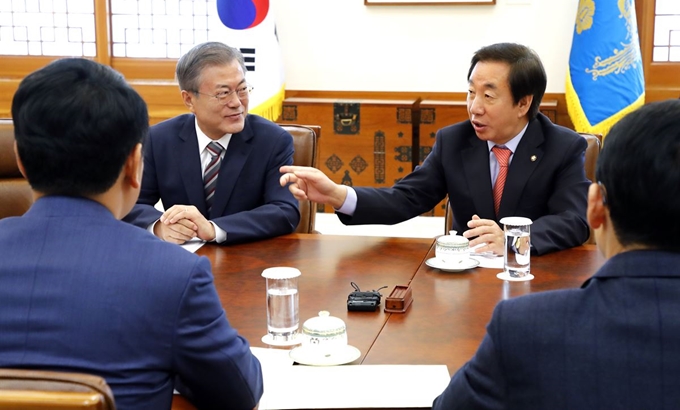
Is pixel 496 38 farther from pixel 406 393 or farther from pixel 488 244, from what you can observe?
pixel 406 393

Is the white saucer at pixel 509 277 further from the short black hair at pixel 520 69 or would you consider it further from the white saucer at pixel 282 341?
the short black hair at pixel 520 69

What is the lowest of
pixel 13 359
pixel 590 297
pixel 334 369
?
pixel 334 369

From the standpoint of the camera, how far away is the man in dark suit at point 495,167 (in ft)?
10.3

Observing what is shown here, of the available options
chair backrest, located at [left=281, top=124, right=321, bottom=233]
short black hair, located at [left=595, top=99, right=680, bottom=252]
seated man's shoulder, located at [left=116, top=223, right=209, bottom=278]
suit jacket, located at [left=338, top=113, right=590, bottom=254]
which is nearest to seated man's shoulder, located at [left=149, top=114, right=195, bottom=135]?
chair backrest, located at [left=281, top=124, right=321, bottom=233]

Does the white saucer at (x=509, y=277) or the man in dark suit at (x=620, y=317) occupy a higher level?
the man in dark suit at (x=620, y=317)

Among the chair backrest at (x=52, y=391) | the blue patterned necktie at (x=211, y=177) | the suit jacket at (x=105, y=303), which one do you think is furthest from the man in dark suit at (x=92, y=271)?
the blue patterned necktie at (x=211, y=177)

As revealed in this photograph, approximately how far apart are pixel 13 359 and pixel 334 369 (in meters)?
0.72

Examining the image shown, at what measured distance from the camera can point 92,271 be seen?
141cm

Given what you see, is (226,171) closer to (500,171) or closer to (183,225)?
(183,225)

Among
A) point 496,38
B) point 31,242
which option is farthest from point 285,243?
point 496,38

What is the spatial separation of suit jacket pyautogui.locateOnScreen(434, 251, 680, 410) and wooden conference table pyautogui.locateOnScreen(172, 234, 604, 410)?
1.94 ft

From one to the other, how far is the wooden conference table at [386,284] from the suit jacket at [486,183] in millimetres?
186

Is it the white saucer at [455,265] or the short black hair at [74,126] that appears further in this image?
the white saucer at [455,265]

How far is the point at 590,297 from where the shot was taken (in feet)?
4.18
